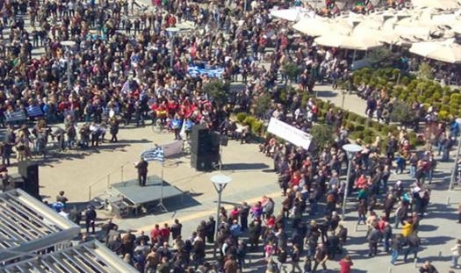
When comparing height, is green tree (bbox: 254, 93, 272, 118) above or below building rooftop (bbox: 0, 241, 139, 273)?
below

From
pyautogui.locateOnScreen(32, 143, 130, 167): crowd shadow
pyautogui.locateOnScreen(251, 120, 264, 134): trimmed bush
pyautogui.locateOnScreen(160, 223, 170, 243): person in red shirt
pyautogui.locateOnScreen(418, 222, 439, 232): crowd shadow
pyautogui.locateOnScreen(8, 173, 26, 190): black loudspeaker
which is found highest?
pyautogui.locateOnScreen(8, 173, 26, 190): black loudspeaker

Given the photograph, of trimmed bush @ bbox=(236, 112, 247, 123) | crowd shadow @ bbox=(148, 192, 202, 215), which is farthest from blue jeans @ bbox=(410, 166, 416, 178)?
crowd shadow @ bbox=(148, 192, 202, 215)

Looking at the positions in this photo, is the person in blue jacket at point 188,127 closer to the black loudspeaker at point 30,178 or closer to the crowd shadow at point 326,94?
the black loudspeaker at point 30,178

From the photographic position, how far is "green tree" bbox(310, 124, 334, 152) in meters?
26.4

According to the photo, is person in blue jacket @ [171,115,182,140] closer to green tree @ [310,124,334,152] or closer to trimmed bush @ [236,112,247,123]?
trimmed bush @ [236,112,247,123]

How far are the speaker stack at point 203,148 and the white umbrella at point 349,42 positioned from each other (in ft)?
38.0

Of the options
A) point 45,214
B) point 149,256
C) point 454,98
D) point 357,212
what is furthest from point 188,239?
point 454,98

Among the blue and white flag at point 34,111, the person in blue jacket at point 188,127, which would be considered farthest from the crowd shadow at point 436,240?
the blue and white flag at point 34,111

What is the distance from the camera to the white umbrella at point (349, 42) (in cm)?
3662

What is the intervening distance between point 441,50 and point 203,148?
13.4 metres

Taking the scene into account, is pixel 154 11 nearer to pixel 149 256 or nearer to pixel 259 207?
pixel 259 207

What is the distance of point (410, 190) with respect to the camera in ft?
82.2

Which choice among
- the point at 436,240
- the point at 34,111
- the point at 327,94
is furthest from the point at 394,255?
the point at 327,94

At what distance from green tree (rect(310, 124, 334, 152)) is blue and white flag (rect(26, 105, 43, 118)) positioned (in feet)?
29.8
